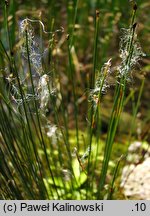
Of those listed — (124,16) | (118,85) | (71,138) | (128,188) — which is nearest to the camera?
(118,85)

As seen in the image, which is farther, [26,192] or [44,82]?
[26,192]

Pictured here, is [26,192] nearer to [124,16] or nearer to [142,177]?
[142,177]

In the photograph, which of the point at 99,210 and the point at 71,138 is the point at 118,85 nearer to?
the point at 99,210

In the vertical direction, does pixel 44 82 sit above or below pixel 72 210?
above

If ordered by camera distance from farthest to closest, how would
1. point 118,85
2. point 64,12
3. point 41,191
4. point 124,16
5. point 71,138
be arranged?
point 64,12 < point 124,16 < point 71,138 < point 41,191 < point 118,85

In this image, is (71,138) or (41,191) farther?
(71,138)

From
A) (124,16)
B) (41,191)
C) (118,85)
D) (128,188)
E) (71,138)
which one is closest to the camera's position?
(118,85)

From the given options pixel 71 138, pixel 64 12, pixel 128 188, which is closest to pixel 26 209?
pixel 128 188

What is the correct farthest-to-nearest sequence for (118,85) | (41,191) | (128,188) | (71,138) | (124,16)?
(124,16) < (71,138) < (128,188) < (41,191) < (118,85)

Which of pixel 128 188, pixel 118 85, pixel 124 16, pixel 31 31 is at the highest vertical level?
pixel 124 16

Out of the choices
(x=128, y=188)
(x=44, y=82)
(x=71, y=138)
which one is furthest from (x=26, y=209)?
(x=71, y=138)
